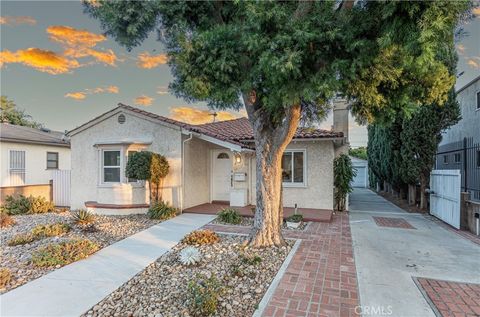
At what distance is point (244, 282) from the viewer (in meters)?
4.85

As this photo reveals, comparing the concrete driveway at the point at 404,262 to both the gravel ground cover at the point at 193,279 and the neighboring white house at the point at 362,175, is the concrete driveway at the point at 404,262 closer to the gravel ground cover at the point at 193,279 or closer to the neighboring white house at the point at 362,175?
the gravel ground cover at the point at 193,279

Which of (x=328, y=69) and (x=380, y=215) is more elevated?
(x=328, y=69)

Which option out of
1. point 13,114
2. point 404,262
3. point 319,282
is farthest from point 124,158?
point 13,114

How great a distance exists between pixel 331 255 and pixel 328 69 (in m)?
4.31

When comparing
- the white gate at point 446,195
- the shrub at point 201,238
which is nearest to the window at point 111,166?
the shrub at point 201,238

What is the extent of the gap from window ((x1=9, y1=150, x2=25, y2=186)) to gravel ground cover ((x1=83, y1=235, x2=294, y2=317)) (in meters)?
13.8

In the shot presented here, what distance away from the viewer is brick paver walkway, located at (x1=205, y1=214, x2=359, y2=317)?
13.0ft

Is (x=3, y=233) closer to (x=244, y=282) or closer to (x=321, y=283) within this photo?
(x=244, y=282)

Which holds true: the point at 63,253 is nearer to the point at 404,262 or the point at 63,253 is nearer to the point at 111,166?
the point at 111,166

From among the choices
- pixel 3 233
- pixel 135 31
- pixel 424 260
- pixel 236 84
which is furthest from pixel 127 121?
pixel 424 260

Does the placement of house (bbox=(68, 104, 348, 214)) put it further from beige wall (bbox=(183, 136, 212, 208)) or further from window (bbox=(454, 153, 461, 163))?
window (bbox=(454, 153, 461, 163))

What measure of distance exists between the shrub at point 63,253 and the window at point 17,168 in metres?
11.8

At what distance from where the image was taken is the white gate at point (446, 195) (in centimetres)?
925

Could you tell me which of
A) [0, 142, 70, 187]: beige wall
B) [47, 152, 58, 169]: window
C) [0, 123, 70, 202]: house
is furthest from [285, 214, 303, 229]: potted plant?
[47, 152, 58, 169]: window
